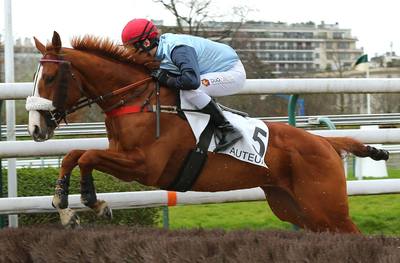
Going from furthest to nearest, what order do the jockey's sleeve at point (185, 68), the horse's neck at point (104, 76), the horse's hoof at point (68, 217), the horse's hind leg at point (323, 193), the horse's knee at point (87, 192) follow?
the horse's hind leg at point (323, 193) → the horse's neck at point (104, 76) → the jockey's sleeve at point (185, 68) → the horse's knee at point (87, 192) → the horse's hoof at point (68, 217)

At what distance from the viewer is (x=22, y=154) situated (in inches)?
201

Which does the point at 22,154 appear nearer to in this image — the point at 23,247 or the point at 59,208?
the point at 59,208

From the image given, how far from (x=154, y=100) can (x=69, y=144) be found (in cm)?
71

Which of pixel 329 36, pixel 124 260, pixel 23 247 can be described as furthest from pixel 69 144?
pixel 329 36

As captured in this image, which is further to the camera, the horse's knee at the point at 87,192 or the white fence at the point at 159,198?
the white fence at the point at 159,198

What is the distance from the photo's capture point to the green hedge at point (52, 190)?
19.2 feet

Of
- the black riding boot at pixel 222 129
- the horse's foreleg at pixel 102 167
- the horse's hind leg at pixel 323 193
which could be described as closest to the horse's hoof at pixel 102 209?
the horse's foreleg at pixel 102 167

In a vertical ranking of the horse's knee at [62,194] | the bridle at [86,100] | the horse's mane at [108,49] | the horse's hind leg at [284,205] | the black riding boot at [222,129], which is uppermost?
the horse's mane at [108,49]

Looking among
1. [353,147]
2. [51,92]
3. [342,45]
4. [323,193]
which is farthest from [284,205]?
[342,45]

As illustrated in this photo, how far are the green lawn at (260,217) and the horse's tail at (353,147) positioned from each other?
102 cm

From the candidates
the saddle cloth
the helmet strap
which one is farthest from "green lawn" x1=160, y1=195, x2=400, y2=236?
the helmet strap

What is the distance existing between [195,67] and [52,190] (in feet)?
6.11

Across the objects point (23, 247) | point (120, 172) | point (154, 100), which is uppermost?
point (154, 100)

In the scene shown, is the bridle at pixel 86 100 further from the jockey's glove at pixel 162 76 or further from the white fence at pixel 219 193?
the white fence at pixel 219 193
